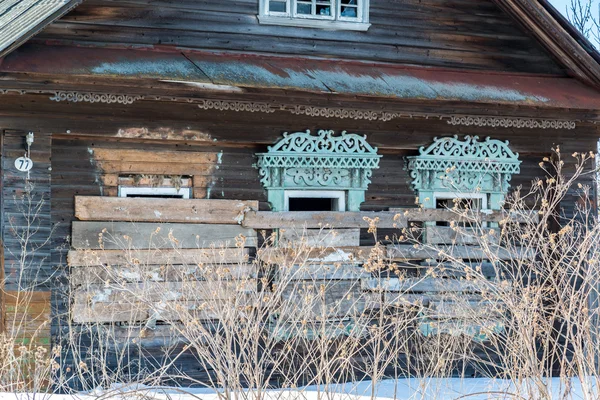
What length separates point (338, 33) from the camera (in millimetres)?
A: 9633

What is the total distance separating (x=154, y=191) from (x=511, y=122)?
4.15 meters

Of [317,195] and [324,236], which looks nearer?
[324,236]

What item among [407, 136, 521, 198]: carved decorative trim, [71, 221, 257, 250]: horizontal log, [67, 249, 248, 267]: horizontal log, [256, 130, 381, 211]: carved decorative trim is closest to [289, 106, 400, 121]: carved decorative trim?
[256, 130, 381, 211]: carved decorative trim

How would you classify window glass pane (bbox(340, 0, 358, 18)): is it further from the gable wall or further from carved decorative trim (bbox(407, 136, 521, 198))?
carved decorative trim (bbox(407, 136, 521, 198))

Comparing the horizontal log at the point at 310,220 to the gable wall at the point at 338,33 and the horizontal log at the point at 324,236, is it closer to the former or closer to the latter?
the horizontal log at the point at 324,236

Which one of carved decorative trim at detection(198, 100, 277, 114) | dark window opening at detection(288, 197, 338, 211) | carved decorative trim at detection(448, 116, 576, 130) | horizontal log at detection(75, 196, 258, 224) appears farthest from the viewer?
dark window opening at detection(288, 197, 338, 211)

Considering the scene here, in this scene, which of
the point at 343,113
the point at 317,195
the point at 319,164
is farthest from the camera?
the point at 317,195

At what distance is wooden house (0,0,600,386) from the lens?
323 inches

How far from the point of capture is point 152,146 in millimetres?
8844

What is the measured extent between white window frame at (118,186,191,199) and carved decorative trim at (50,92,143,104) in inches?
37.3

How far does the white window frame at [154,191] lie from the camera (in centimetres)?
877

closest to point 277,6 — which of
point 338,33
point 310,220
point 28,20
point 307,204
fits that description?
point 338,33

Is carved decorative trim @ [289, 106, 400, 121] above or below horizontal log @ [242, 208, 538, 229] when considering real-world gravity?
above

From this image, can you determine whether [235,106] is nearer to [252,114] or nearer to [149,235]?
[252,114]
